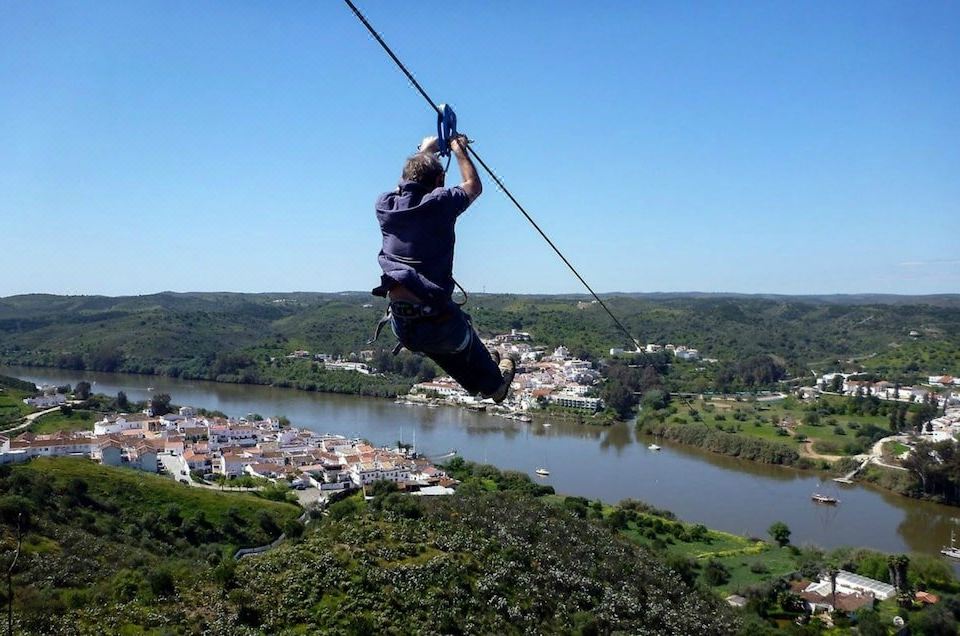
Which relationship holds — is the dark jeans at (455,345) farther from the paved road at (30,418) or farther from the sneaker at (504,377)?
the paved road at (30,418)

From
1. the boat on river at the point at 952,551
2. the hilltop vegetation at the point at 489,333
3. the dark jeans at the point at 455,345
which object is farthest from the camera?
the hilltop vegetation at the point at 489,333

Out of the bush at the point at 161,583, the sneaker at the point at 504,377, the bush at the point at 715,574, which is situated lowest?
the bush at the point at 715,574

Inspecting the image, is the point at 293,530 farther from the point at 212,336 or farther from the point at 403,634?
the point at 212,336

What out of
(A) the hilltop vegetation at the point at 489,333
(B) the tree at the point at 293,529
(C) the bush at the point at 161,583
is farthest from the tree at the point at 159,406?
(C) the bush at the point at 161,583

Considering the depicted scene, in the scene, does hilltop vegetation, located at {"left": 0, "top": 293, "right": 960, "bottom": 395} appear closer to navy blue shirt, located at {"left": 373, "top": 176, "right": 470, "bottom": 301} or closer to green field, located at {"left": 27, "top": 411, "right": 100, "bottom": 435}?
green field, located at {"left": 27, "top": 411, "right": 100, "bottom": 435}

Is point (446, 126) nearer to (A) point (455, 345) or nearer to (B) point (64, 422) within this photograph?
(A) point (455, 345)

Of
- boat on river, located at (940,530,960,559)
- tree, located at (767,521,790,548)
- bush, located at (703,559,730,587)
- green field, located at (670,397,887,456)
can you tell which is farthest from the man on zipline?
green field, located at (670,397,887,456)

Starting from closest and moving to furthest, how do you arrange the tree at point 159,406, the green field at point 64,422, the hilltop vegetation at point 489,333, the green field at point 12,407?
the green field at point 64,422
the green field at point 12,407
the tree at point 159,406
the hilltop vegetation at point 489,333

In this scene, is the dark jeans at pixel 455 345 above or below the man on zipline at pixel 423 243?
below
